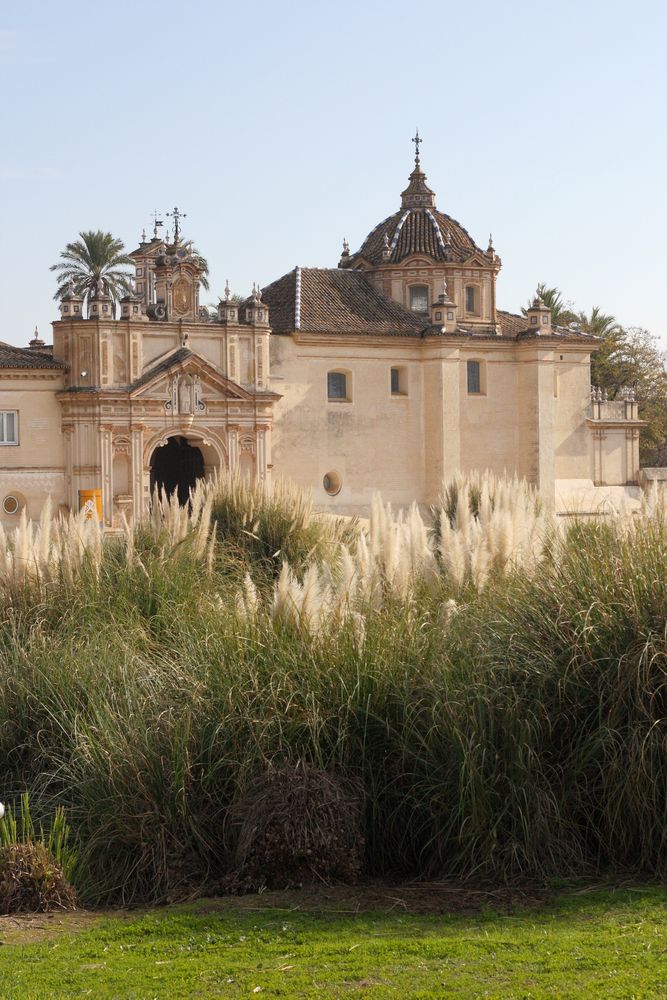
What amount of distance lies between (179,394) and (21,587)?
27.3 m

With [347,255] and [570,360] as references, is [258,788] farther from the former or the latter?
[347,255]

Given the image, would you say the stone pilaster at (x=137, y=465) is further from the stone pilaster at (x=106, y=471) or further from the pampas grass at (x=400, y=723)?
the pampas grass at (x=400, y=723)

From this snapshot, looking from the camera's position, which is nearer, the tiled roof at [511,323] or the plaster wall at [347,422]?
the plaster wall at [347,422]

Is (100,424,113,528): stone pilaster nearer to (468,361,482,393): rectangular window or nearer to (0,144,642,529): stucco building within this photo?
(0,144,642,529): stucco building

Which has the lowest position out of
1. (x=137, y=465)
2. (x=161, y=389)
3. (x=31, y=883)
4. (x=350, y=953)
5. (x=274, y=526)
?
(x=350, y=953)

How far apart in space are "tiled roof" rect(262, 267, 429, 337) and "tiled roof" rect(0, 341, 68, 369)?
649 cm

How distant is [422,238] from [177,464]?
32.4 ft

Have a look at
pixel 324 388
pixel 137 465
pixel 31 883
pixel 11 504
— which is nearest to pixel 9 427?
pixel 11 504

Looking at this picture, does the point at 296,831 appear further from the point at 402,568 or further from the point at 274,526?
the point at 274,526

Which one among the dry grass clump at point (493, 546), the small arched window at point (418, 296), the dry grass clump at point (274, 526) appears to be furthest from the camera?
the small arched window at point (418, 296)

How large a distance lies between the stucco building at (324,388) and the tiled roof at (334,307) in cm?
6

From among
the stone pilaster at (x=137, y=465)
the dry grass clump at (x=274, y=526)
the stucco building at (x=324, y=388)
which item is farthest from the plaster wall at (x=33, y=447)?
the dry grass clump at (x=274, y=526)

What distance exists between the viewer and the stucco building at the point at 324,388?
36719 millimetres

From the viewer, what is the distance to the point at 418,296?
42344 mm
